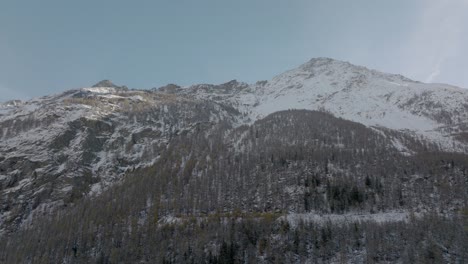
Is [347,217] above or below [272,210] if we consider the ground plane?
below

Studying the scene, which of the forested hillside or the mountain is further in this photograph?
the mountain

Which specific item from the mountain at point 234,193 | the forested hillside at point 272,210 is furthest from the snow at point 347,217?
the mountain at point 234,193

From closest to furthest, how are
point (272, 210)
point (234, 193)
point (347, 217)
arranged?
point (347, 217) < point (272, 210) < point (234, 193)

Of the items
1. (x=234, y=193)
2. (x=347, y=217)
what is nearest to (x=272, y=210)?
(x=234, y=193)

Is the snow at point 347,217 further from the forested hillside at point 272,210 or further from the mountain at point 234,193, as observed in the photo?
the mountain at point 234,193

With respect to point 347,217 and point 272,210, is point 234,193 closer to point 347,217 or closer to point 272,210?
point 272,210

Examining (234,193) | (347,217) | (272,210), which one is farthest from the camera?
(234,193)

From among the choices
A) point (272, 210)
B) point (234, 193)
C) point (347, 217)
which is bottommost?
point (347, 217)

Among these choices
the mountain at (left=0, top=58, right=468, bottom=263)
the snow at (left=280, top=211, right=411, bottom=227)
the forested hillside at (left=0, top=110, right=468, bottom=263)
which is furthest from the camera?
the snow at (left=280, top=211, right=411, bottom=227)

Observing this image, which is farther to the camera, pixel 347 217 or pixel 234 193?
pixel 234 193

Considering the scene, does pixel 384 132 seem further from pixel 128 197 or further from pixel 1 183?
pixel 1 183

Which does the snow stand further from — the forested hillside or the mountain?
the mountain

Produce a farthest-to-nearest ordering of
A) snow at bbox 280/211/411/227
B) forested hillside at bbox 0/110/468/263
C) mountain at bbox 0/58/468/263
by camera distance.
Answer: snow at bbox 280/211/411/227, mountain at bbox 0/58/468/263, forested hillside at bbox 0/110/468/263

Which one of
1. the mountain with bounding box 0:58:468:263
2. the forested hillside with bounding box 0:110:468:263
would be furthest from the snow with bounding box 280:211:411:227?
the mountain with bounding box 0:58:468:263
